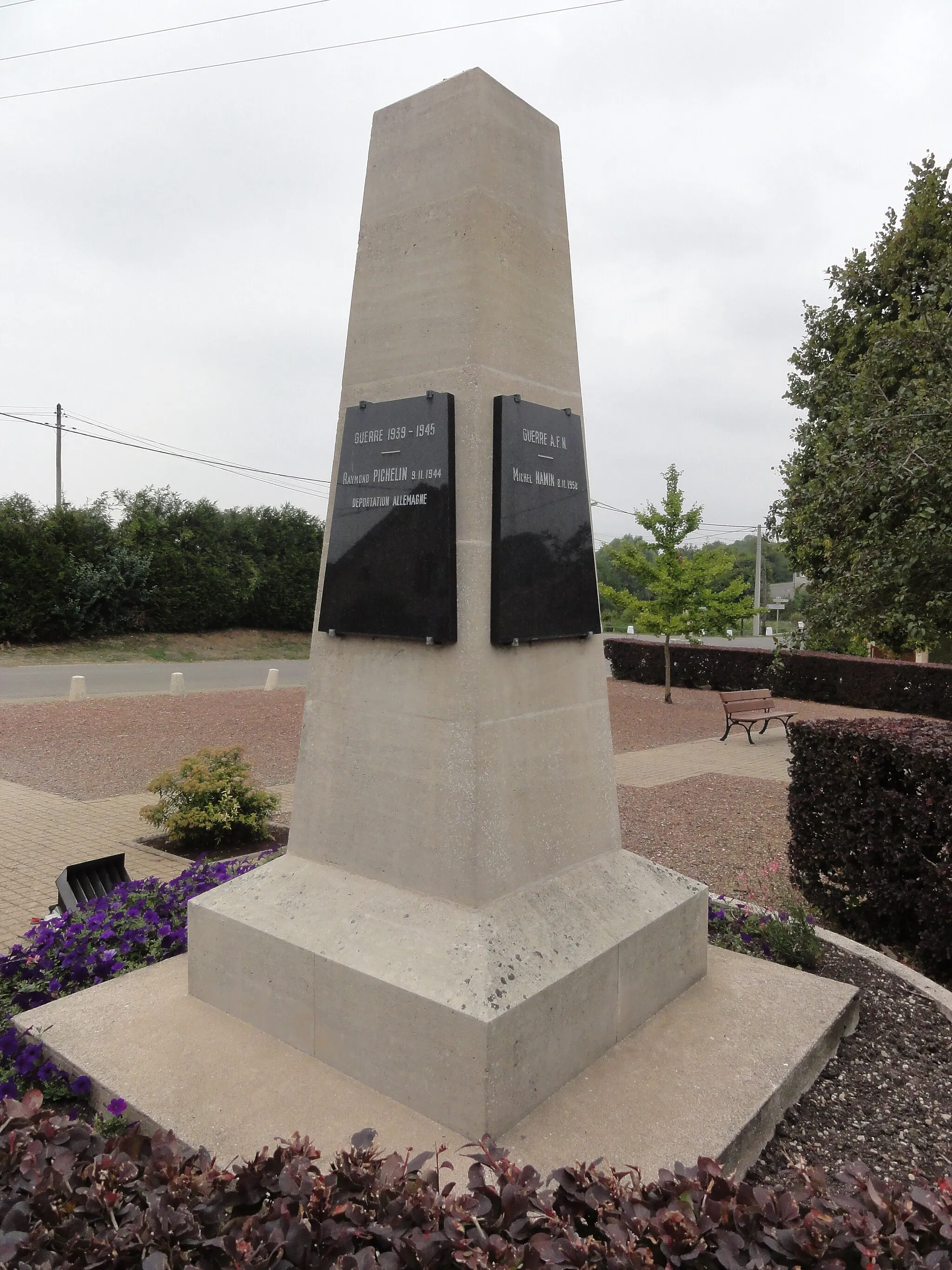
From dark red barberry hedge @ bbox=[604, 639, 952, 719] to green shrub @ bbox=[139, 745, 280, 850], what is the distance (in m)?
10.2

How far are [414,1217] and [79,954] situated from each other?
8.84 ft

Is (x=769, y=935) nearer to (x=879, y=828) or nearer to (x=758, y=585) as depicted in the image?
(x=879, y=828)

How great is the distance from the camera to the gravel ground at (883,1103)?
281cm

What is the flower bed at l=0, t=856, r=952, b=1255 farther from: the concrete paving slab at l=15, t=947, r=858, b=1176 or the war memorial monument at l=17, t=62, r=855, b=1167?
the war memorial monument at l=17, t=62, r=855, b=1167

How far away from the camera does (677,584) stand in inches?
685

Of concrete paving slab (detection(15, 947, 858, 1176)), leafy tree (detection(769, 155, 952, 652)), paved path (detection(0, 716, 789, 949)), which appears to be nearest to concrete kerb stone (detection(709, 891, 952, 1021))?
A: concrete paving slab (detection(15, 947, 858, 1176))

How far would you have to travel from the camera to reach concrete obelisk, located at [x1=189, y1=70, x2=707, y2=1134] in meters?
2.90

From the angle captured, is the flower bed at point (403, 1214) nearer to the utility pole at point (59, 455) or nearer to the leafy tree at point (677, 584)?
the leafy tree at point (677, 584)

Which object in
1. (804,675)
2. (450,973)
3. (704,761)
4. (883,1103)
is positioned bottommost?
(704,761)

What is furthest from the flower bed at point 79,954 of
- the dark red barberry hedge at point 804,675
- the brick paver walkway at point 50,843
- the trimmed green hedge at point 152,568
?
the trimmed green hedge at point 152,568

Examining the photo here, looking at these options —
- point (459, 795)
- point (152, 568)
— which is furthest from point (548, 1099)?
point (152, 568)

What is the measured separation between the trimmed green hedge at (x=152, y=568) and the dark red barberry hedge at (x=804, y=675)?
15.5 metres

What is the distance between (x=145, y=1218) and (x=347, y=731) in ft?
6.09

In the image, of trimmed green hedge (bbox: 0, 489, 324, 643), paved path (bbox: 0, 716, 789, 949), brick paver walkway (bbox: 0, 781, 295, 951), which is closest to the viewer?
brick paver walkway (bbox: 0, 781, 295, 951)
